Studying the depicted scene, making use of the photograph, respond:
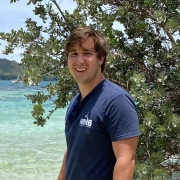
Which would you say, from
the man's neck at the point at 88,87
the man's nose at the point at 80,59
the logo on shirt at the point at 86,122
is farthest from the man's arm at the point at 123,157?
the man's nose at the point at 80,59

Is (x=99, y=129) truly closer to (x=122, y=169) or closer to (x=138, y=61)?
(x=122, y=169)

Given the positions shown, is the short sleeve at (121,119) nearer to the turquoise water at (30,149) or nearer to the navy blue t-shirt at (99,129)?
the navy blue t-shirt at (99,129)

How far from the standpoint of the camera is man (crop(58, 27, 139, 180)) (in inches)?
68.5

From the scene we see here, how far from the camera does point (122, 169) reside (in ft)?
5.74

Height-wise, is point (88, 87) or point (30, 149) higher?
point (88, 87)

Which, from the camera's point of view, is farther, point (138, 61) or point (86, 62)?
point (138, 61)

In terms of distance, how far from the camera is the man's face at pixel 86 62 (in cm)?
196

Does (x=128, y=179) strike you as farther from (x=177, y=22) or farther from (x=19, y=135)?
(x=19, y=135)

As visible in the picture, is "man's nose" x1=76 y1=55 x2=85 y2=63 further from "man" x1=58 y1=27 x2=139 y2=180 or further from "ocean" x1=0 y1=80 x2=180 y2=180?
"ocean" x1=0 y1=80 x2=180 y2=180

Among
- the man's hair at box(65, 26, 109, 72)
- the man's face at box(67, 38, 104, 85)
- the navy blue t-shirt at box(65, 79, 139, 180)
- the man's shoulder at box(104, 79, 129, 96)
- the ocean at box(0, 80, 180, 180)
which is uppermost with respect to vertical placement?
the man's hair at box(65, 26, 109, 72)

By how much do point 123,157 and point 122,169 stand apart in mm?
61

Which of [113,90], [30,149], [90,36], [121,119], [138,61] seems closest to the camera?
[121,119]

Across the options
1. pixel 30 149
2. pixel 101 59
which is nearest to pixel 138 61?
pixel 101 59

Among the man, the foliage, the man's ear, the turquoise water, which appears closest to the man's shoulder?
the man
